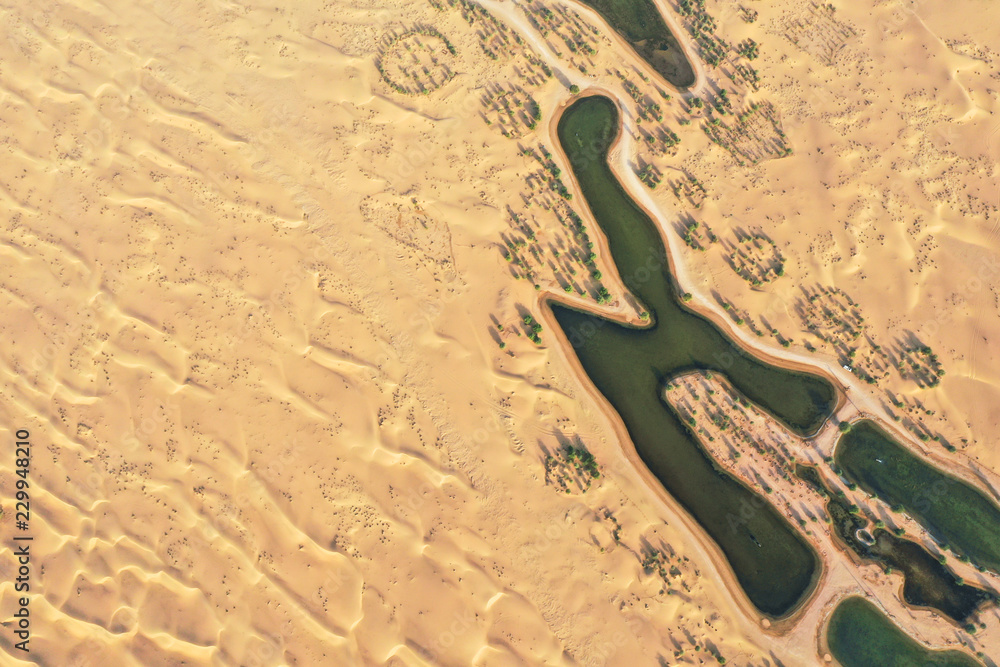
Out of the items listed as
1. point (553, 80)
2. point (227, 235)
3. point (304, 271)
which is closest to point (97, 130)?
point (227, 235)

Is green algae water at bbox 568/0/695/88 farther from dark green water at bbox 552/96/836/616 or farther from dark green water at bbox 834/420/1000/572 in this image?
dark green water at bbox 834/420/1000/572

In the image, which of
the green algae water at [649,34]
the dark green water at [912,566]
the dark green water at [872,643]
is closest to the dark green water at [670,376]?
the dark green water at [912,566]

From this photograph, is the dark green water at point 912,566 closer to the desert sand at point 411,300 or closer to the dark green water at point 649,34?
the desert sand at point 411,300

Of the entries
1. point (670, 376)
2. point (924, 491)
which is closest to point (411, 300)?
point (670, 376)

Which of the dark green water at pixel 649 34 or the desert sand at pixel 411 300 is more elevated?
the dark green water at pixel 649 34

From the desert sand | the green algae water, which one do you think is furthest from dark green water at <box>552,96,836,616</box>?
the green algae water

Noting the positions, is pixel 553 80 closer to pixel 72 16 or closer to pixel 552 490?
pixel 552 490

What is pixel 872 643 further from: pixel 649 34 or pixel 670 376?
pixel 649 34
